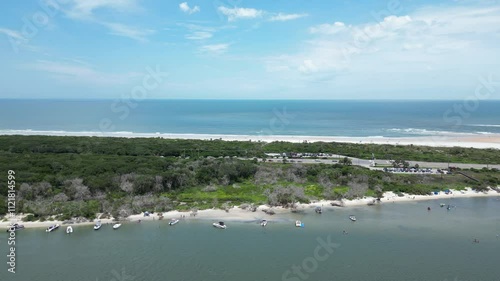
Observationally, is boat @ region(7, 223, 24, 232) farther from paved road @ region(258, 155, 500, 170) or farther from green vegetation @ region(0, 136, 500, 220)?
paved road @ region(258, 155, 500, 170)

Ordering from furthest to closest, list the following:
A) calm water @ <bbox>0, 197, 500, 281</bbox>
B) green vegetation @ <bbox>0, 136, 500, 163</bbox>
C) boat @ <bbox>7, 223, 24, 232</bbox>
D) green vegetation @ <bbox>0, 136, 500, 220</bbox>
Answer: green vegetation @ <bbox>0, 136, 500, 163</bbox>
green vegetation @ <bbox>0, 136, 500, 220</bbox>
boat @ <bbox>7, 223, 24, 232</bbox>
calm water @ <bbox>0, 197, 500, 281</bbox>

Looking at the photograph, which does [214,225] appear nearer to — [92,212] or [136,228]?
[136,228]

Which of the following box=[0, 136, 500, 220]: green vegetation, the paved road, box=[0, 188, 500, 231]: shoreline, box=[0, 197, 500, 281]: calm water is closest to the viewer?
box=[0, 197, 500, 281]: calm water

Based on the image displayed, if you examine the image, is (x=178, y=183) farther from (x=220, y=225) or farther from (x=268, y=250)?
(x=268, y=250)

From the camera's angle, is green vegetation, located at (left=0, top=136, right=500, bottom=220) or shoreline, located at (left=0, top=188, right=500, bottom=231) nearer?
shoreline, located at (left=0, top=188, right=500, bottom=231)

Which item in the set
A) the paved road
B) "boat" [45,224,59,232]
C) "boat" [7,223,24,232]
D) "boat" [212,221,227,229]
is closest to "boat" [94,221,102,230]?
"boat" [45,224,59,232]

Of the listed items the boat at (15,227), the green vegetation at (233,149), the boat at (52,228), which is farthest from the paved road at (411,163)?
the boat at (15,227)

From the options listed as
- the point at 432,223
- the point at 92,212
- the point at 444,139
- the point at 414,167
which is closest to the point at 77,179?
the point at 92,212

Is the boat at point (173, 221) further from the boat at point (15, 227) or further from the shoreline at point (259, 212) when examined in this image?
the boat at point (15, 227)
